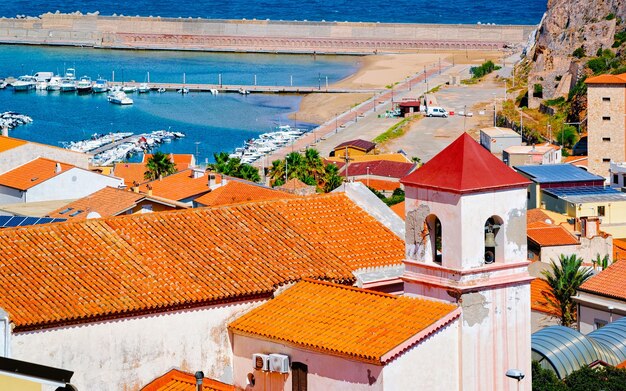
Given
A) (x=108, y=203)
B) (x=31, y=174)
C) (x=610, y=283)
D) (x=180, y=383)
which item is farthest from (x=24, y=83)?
(x=180, y=383)

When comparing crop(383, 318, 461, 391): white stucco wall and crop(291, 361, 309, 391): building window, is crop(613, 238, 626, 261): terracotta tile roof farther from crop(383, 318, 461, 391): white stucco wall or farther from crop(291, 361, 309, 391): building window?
crop(291, 361, 309, 391): building window

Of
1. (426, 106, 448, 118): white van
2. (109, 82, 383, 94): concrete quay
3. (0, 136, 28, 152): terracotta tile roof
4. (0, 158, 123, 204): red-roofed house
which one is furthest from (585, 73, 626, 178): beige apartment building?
(109, 82, 383, 94): concrete quay

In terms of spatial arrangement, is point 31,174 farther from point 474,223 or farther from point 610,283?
point 474,223

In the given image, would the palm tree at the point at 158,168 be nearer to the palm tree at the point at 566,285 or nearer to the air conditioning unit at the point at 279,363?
the palm tree at the point at 566,285

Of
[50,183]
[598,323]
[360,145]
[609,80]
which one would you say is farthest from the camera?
[360,145]

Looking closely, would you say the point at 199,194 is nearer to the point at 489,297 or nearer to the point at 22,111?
the point at 489,297

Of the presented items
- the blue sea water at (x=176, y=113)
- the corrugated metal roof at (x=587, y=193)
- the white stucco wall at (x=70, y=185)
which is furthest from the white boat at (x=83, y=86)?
the white stucco wall at (x=70, y=185)
